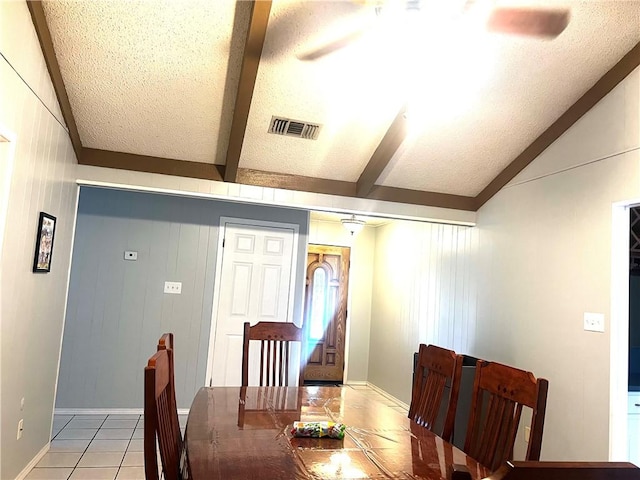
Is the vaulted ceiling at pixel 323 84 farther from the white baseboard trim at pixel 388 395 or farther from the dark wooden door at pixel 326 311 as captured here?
the white baseboard trim at pixel 388 395

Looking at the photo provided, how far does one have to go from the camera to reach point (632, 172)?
2.68 m

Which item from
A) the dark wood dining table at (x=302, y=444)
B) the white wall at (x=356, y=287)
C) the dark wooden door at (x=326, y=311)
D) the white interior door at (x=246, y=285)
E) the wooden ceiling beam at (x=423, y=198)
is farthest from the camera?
the white wall at (x=356, y=287)

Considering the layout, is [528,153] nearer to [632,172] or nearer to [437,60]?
[632,172]

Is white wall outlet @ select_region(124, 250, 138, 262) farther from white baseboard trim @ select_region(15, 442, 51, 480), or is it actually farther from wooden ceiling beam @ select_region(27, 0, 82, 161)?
white baseboard trim @ select_region(15, 442, 51, 480)

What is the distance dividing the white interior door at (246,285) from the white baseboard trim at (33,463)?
5.20 ft

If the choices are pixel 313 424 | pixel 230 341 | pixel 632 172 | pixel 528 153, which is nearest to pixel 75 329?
pixel 230 341

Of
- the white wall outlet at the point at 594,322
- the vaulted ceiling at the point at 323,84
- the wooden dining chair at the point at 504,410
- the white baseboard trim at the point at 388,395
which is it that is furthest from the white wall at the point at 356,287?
the wooden dining chair at the point at 504,410

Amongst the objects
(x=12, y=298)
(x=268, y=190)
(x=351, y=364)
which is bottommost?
(x=351, y=364)

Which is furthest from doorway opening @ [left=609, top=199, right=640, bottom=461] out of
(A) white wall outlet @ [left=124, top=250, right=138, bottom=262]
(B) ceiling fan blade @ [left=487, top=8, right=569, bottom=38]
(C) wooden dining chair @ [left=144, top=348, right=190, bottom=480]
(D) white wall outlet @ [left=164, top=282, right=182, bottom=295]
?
(A) white wall outlet @ [left=124, top=250, right=138, bottom=262]

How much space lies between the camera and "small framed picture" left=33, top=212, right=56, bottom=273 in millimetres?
2703

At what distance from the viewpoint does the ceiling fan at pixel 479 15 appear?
2.13 m

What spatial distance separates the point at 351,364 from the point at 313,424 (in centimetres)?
480

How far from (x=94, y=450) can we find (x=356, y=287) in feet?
13.0

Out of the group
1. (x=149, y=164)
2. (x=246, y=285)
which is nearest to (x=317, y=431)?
(x=149, y=164)
